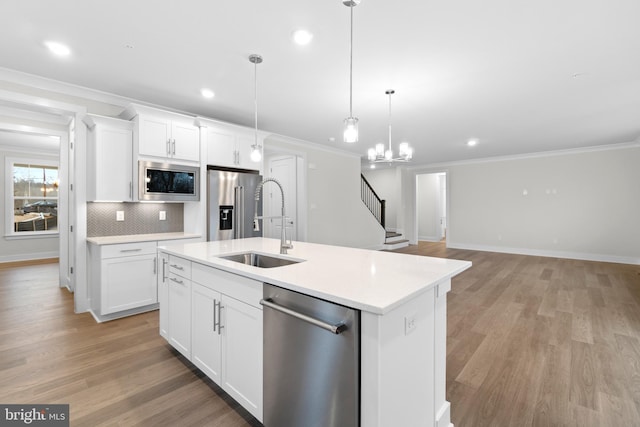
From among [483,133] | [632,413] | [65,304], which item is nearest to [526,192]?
[483,133]

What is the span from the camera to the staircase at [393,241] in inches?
324

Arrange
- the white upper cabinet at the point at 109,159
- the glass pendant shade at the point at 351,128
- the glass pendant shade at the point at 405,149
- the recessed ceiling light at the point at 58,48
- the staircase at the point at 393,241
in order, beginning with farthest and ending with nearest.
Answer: the staircase at the point at 393,241, the glass pendant shade at the point at 405,149, the white upper cabinet at the point at 109,159, the recessed ceiling light at the point at 58,48, the glass pendant shade at the point at 351,128

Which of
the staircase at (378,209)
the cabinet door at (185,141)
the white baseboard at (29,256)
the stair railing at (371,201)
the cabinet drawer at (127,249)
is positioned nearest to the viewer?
the cabinet drawer at (127,249)

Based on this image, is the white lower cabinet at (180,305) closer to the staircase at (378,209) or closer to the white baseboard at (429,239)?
the staircase at (378,209)

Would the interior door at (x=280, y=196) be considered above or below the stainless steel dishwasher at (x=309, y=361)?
above


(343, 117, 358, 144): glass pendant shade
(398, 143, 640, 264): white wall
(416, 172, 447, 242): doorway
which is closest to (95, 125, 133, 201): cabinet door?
(343, 117, 358, 144): glass pendant shade

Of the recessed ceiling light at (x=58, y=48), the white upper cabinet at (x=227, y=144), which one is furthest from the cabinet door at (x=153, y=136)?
the recessed ceiling light at (x=58, y=48)

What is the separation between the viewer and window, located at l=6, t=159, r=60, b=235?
254 inches

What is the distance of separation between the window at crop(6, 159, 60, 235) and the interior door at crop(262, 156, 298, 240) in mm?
5164

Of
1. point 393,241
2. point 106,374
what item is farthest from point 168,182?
point 393,241

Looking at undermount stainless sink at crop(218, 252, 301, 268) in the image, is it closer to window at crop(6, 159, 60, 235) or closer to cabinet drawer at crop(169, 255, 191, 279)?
cabinet drawer at crop(169, 255, 191, 279)

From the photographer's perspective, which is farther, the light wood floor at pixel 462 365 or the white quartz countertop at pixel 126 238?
the white quartz countertop at pixel 126 238

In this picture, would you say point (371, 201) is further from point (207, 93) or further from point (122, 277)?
point (122, 277)

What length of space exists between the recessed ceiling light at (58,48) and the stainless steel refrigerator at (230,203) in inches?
70.5
